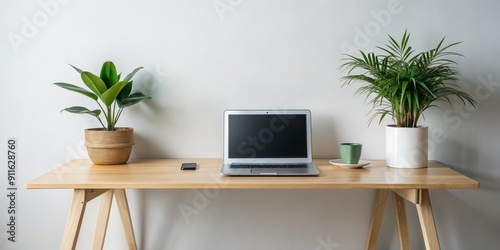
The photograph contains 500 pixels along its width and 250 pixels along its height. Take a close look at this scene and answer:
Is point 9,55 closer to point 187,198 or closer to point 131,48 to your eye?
point 131,48

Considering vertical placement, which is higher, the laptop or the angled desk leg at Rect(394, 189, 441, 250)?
the laptop

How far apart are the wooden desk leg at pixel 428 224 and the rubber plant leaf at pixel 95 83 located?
1290mm

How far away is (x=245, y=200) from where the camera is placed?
2.24 meters

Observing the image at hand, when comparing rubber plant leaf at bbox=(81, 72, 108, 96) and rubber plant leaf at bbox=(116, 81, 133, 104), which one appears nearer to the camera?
rubber plant leaf at bbox=(81, 72, 108, 96)

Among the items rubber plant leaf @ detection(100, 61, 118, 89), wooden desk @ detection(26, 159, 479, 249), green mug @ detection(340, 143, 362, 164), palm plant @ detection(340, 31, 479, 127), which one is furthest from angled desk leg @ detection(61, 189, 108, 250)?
palm plant @ detection(340, 31, 479, 127)

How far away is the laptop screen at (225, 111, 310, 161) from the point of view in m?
2.04

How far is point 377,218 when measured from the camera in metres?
2.14

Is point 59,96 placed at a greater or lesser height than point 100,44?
lesser

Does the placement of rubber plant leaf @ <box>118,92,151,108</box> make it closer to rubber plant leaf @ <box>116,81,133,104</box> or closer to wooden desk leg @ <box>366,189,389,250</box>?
rubber plant leaf @ <box>116,81,133,104</box>

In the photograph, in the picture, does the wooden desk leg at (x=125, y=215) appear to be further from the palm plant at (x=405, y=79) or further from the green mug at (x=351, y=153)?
the palm plant at (x=405, y=79)

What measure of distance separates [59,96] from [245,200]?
955mm

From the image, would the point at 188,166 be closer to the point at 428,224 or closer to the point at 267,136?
the point at 267,136

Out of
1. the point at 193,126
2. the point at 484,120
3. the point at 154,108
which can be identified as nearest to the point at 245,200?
the point at 193,126

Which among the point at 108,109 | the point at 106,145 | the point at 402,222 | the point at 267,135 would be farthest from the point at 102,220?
the point at 402,222
